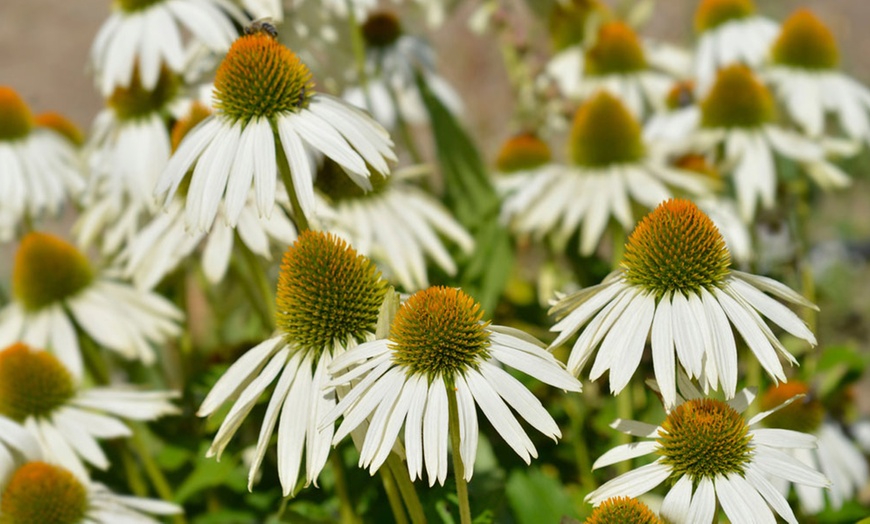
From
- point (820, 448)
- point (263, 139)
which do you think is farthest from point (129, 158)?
point (820, 448)

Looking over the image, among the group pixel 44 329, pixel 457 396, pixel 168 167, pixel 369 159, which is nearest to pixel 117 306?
pixel 44 329

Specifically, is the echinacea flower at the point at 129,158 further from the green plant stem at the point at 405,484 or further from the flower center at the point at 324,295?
the green plant stem at the point at 405,484

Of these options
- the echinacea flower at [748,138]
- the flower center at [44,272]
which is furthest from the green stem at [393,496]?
the echinacea flower at [748,138]

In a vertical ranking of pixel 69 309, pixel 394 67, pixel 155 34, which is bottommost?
pixel 69 309

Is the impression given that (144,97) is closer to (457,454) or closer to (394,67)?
(394,67)

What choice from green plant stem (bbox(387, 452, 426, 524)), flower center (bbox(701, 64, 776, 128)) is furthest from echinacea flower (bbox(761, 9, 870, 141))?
green plant stem (bbox(387, 452, 426, 524))

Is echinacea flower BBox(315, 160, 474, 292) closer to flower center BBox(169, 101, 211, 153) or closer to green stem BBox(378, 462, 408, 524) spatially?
flower center BBox(169, 101, 211, 153)

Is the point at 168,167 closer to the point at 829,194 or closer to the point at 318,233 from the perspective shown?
the point at 318,233
